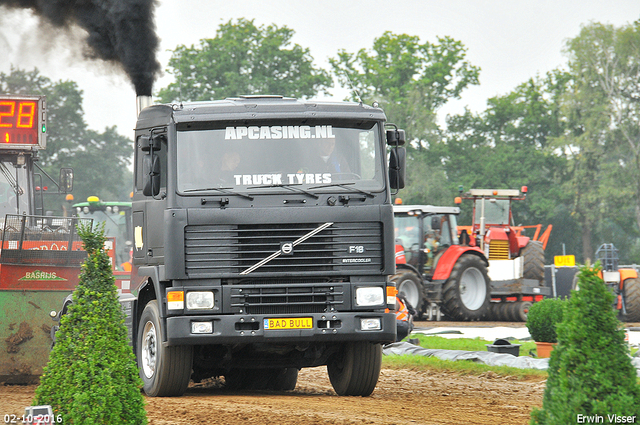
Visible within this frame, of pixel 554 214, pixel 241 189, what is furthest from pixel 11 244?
pixel 554 214

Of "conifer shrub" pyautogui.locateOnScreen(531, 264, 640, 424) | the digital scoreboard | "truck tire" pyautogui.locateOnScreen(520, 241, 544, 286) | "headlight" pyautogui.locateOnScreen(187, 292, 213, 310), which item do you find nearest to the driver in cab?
"headlight" pyautogui.locateOnScreen(187, 292, 213, 310)

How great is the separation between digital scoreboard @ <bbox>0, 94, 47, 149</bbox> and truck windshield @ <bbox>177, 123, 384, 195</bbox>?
7.46m

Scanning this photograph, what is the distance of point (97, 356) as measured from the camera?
17.0 ft

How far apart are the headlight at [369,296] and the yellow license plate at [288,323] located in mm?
534

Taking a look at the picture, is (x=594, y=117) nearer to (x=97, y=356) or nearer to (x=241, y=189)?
(x=241, y=189)

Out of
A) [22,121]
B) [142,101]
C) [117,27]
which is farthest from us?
[22,121]

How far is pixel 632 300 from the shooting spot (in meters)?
22.2

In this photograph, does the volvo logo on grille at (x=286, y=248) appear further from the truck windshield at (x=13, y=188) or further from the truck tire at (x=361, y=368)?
the truck windshield at (x=13, y=188)

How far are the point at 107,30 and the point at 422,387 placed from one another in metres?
8.02

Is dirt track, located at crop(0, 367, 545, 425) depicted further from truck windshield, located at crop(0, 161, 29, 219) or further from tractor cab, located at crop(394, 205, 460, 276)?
tractor cab, located at crop(394, 205, 460, 276)

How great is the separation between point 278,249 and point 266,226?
0.26m

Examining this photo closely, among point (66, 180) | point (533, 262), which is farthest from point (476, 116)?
point (66, 180)

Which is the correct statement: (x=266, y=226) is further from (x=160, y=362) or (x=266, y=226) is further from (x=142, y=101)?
(x=142, y=101)

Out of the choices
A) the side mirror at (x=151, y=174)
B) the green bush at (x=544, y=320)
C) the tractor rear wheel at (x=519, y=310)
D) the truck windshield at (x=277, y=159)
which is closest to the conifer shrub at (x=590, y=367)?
the truck windshield at (x=277, y=159)
